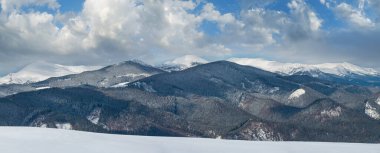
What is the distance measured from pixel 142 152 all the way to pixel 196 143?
22.9 feet

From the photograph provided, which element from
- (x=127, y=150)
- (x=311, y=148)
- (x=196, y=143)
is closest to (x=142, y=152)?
(x=127, y=150)

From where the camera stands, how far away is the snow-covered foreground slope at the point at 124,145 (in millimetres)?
32156

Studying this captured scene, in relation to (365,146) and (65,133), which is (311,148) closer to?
(365,146)

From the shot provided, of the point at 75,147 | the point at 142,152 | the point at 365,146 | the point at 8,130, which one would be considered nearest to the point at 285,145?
the point at 365,146

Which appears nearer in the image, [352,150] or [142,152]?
[142,152]

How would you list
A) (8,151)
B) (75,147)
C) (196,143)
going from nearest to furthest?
1. (8,151)
2. (75,147)
3. (196,143)

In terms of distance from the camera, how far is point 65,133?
37906 millimetres

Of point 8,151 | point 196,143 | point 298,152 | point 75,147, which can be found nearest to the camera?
point 8,151

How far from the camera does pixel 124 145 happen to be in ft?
118

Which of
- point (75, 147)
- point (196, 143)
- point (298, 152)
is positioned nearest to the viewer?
point (75, 147)

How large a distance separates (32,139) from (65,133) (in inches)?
154

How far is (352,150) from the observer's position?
39125 mm

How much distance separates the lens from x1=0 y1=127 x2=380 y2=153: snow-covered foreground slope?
32.2 meters

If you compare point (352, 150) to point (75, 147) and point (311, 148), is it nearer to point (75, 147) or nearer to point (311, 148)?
point (311, 148)
